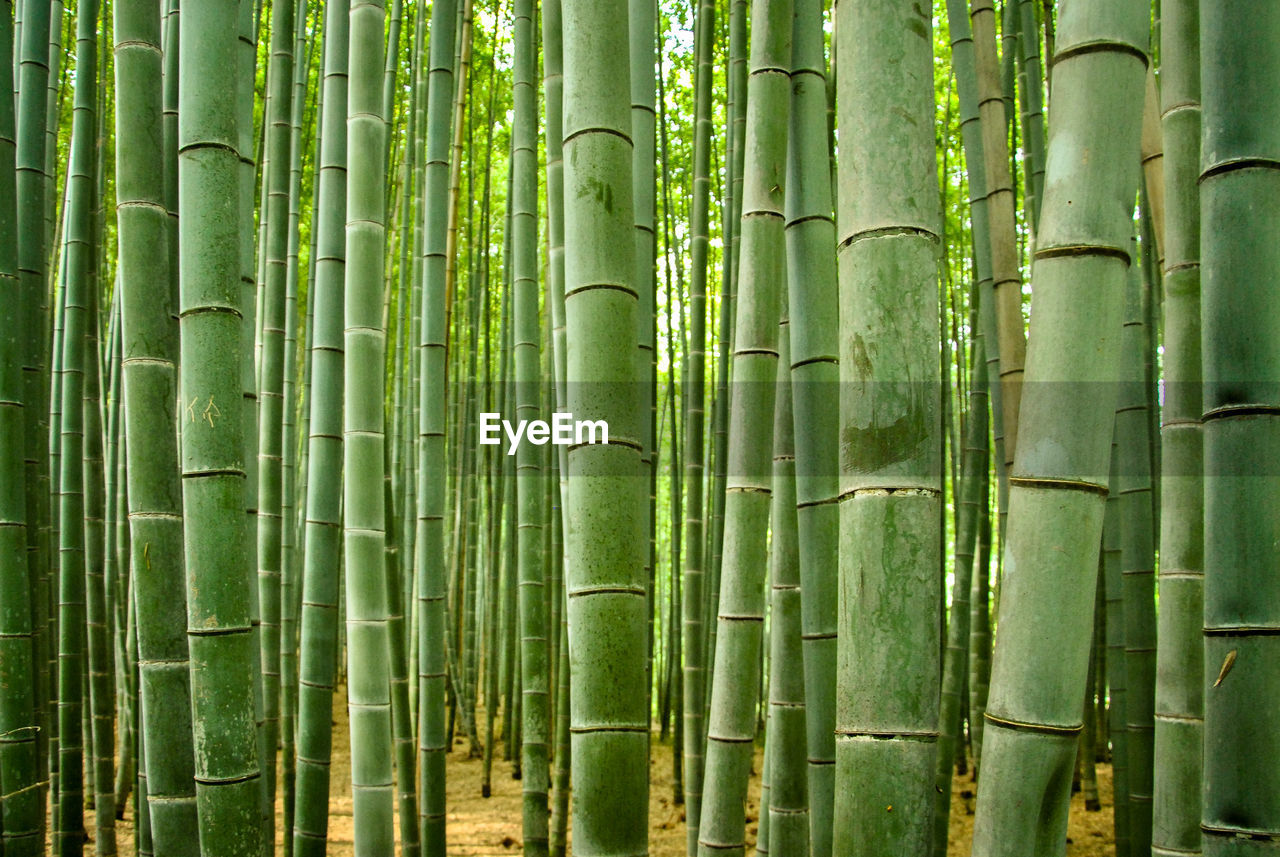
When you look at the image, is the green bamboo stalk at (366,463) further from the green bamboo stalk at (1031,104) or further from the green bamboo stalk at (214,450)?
the green bamboo stalk at (1031,104)

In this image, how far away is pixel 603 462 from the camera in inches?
46.4

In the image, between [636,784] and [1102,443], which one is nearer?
[1102,443]

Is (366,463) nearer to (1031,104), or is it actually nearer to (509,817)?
(1031,104)

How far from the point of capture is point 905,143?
105 cm

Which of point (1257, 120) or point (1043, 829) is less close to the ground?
point (1257, 120)

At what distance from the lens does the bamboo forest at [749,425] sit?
1010mm

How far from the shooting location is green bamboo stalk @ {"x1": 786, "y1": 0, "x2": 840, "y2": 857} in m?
1.59

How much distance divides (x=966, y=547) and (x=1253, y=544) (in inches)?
99.2

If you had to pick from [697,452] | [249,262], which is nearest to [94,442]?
[249,262]

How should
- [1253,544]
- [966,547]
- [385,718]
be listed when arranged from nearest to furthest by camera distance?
[1253,544] < [385,718] < [966,547]

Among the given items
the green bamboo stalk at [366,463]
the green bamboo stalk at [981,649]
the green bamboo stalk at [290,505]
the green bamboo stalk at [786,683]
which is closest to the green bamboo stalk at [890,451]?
the green bamboo stalk at [786,683]

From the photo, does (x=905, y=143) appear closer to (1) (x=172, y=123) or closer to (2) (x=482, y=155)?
(1) (x=172, y=123)

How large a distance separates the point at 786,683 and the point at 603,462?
33.2 inches

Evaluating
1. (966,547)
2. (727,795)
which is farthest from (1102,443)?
(966,547)
